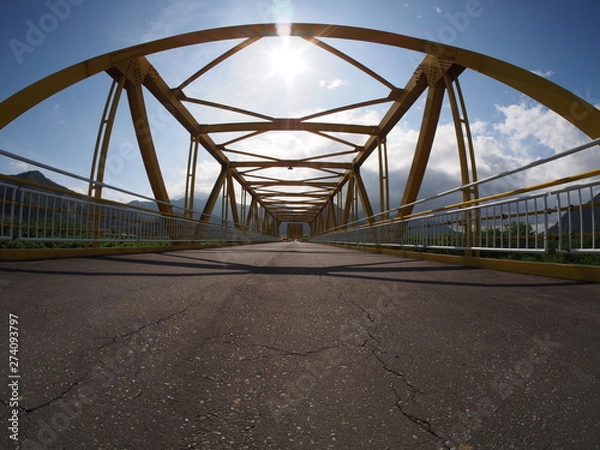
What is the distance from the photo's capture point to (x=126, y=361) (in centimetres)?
129

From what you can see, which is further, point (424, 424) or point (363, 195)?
point (363, 195)

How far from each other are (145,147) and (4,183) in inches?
258

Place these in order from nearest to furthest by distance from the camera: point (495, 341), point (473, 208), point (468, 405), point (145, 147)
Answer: point (468, 405)
point (495, 341)
point (473, 208)
point (145, 147)

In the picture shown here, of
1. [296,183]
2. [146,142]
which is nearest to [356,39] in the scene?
[146,142]

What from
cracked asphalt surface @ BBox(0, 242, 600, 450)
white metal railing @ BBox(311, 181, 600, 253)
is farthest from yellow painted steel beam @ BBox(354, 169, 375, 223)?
cracked asphalt surface @ BBox(0, 242, 600, 450)

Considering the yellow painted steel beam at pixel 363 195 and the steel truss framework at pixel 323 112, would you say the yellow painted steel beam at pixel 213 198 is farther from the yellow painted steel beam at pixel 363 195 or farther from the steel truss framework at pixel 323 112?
the yellow painted steel beam at pixel 363 195

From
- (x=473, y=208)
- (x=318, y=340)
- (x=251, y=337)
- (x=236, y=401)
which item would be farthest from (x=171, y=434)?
(x=473, y=208)

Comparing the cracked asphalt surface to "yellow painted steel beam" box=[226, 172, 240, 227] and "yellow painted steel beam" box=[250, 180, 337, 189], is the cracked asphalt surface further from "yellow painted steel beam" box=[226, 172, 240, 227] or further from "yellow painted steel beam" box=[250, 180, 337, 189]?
"yellow painted steel beam" box=[250, 180, 337, 189]

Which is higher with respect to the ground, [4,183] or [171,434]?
[4,183]

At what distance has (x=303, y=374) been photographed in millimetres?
1227

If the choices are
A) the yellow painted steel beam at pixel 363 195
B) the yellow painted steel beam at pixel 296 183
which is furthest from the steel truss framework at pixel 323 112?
the yellow painted steel beam at pixel 296 183

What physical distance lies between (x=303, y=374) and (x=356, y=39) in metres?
10.4

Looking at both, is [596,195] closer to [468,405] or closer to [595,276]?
[595,276]

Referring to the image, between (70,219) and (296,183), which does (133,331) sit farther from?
(296,183)
